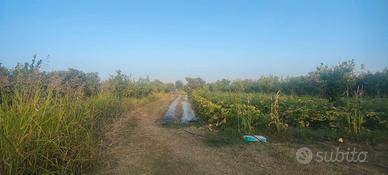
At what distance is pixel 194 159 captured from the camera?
17.3ft

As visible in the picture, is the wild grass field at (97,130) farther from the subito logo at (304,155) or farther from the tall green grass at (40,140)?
the subito logo at (304,155)

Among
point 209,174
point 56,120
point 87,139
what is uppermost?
point 56,120

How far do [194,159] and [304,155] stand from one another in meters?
2.11

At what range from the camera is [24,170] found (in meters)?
3.67

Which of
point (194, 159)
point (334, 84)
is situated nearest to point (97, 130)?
point (194, 159)

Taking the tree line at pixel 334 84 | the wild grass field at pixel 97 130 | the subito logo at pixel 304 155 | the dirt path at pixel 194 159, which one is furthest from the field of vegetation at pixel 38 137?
the tree line at pixel 334 84

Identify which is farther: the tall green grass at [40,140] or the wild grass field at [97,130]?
the wild grass field at [97,130]

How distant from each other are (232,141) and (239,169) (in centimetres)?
190

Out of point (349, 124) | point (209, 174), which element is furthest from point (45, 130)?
point (349, 124)

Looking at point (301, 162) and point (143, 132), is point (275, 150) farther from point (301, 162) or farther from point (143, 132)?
point (143, 132)

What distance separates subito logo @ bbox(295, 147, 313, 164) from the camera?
502cm

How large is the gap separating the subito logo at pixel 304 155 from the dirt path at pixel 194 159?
14 cm

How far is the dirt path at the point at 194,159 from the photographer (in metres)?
4.60

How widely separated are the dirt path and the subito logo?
14 centimetres
